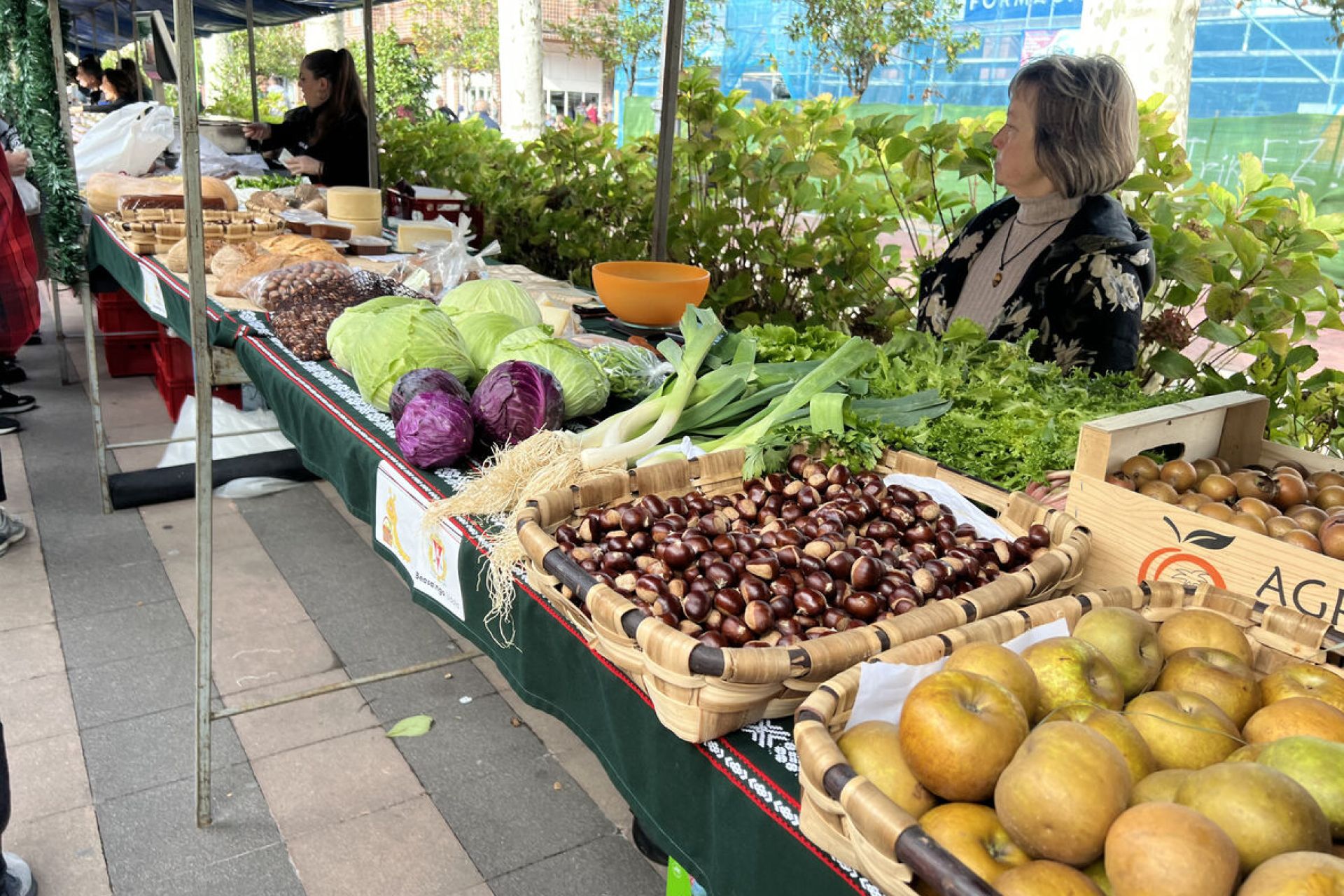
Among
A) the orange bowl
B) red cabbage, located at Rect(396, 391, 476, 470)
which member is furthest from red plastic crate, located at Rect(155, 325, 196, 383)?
red cabbage, located at Rect(396, 391, 476, 470)

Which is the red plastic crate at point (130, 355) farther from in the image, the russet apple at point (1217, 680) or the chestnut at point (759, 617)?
the russet apple at point (1217, 680)

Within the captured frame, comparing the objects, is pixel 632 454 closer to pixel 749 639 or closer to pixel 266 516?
pixel 749 639

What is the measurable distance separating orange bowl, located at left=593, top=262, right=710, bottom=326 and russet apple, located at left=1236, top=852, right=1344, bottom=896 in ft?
8.14

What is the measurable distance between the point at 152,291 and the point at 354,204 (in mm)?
998

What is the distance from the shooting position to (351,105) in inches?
252

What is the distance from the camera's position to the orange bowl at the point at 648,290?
3.06 meters

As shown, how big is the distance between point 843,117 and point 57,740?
3.69 metres

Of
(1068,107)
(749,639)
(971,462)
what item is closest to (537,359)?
(971,462)

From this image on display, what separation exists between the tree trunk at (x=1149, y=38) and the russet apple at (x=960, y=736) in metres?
5.93

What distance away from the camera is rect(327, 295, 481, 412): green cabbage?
2.34 m

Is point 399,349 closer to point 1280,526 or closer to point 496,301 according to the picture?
point 496,301

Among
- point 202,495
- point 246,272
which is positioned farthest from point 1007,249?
point 246,272

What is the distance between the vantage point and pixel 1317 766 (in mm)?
930

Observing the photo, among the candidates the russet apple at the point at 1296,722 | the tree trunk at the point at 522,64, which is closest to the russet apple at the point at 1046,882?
the russet apple at the point at 1296,722
